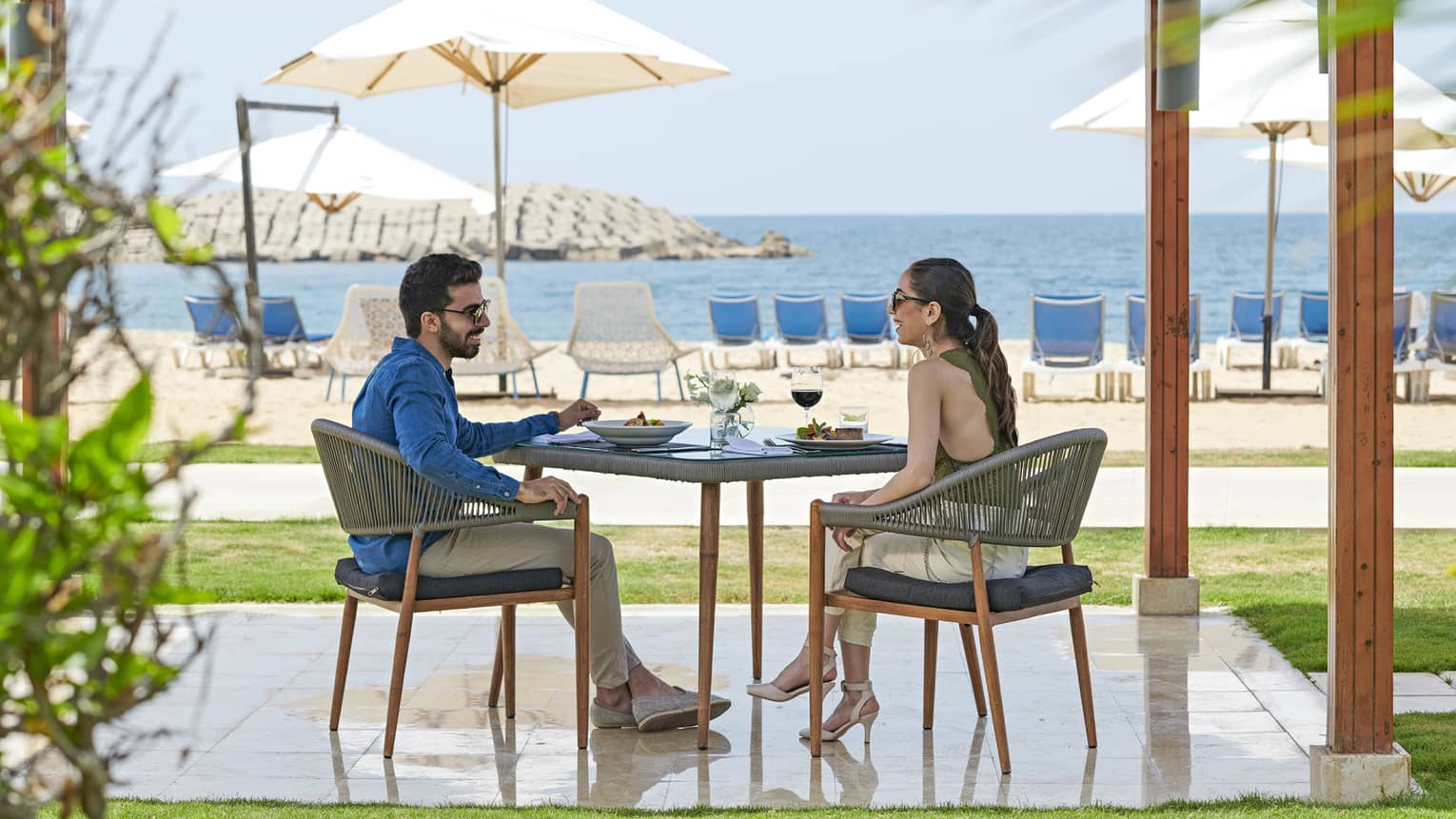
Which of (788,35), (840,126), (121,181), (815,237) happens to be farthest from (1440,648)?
(815,237)

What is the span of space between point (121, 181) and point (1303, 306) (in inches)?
660

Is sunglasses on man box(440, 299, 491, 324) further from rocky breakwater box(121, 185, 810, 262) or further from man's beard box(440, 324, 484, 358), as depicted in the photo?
rocky breakwater box(121, 185, 810, 262)

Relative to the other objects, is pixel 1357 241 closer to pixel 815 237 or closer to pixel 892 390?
pixel 892 390

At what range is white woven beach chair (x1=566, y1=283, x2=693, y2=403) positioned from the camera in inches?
525

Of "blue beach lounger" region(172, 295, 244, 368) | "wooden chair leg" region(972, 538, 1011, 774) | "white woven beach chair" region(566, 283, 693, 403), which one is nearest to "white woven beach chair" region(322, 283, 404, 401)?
"white woven beach chair" region(566, 283, 693, 403)

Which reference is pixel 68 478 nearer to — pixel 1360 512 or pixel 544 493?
pixel 544 493

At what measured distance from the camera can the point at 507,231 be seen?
232 feet

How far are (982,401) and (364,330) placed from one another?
9860 millimetres

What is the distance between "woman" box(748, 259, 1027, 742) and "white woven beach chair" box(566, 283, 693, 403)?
9182mm

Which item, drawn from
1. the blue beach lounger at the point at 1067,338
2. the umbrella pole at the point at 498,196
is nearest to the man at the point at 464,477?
the umbrella pole at the point at 498,196

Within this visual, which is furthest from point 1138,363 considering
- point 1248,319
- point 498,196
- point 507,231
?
point 507,231

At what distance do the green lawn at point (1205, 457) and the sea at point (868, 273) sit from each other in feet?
60.9

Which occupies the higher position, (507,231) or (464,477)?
(507,231)

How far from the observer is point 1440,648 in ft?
16.9
